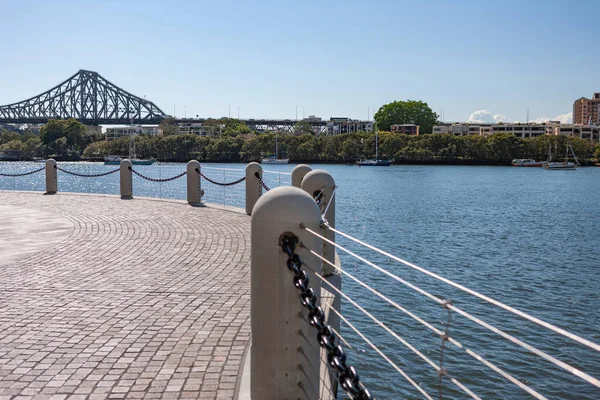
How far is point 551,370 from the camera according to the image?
9.68m

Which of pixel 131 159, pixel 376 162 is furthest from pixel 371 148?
pixel 131 159

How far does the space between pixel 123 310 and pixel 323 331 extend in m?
4.08

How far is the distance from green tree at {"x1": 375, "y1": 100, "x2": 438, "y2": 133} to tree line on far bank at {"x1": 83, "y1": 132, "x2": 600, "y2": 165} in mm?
35906

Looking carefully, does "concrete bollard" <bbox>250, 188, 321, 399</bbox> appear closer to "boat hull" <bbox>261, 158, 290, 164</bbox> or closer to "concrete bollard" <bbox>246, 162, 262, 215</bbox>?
"concrete bollard" <bbox>246, 162, 262, 215</bbox>

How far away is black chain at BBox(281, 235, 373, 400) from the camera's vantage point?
293 centimetres

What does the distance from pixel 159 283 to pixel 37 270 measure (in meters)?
2.07

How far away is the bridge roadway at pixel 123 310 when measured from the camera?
489cm

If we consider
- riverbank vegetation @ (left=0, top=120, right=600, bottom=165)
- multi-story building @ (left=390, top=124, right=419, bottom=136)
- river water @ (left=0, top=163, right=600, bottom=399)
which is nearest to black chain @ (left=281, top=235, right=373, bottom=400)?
river water @ (left=0, top=163, right=600, bottom=399)

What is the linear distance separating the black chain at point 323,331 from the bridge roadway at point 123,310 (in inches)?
53.0

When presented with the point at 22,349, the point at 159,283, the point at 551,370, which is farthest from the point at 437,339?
the point at 22,349

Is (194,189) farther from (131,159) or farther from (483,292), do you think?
(131,159)

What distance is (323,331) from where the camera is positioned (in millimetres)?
3422

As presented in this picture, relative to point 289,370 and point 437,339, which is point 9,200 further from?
point 289,370

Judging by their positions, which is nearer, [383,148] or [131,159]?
[131,159]
